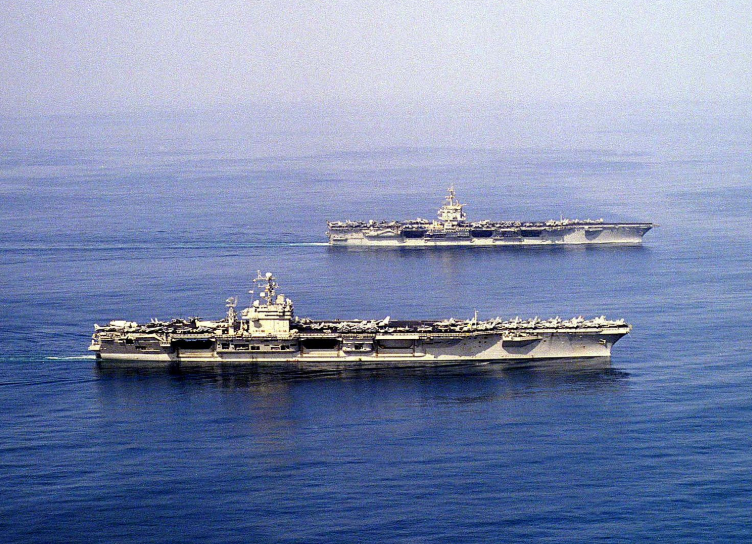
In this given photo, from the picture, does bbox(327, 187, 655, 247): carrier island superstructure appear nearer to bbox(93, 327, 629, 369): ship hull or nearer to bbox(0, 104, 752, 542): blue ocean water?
bbox(0, 104, 752, 542): blue ocean water

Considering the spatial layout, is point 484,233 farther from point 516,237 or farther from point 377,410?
point 377,410

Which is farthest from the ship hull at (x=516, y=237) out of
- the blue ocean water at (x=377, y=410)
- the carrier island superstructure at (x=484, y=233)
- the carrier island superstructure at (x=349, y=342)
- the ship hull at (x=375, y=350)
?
the ship hull at (x=375, y=350)

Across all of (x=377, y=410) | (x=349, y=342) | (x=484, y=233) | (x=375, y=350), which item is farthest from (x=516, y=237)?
(x=377, y=410)

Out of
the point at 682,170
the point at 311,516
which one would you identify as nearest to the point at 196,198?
the point at 682,170

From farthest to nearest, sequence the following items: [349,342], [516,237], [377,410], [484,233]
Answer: [484,233]
[516,237]
[349,342]
[377,410]

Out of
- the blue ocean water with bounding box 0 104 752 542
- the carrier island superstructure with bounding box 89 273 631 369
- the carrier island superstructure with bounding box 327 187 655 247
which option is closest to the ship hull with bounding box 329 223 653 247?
the carrier island superstructure with bounding box 327 187 655 247

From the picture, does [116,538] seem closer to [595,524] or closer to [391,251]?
[595,524]
